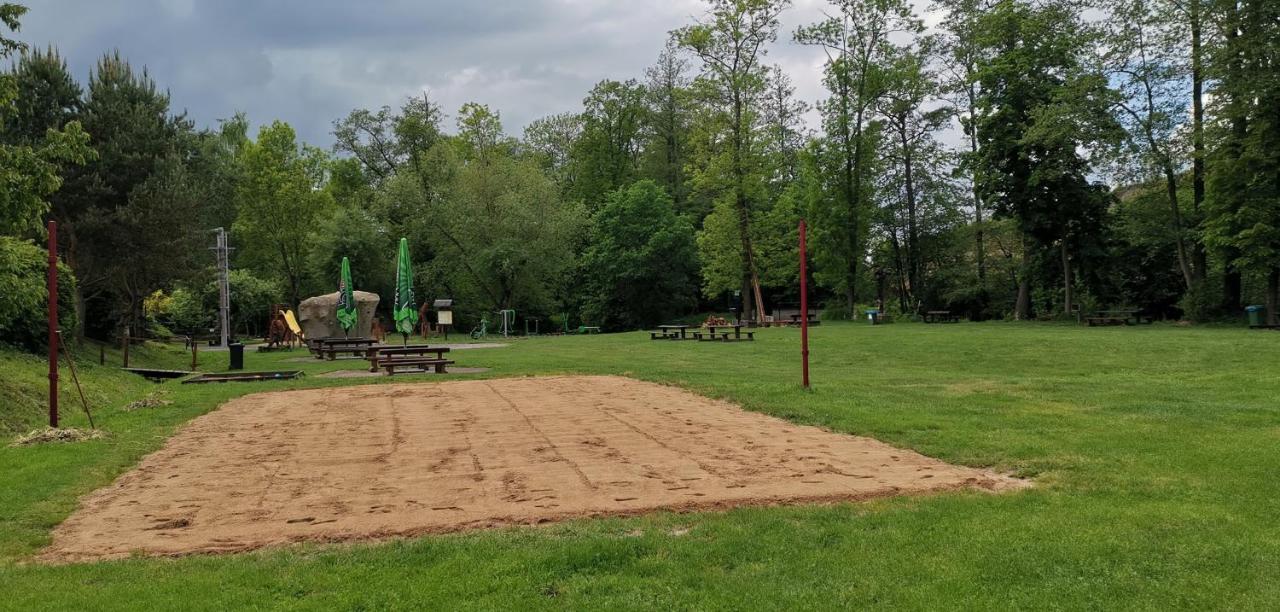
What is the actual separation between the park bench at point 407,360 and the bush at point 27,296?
5.45 m

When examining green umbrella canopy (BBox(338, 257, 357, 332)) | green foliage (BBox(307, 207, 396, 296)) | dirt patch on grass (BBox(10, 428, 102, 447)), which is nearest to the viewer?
dirt patch on grass (BBox(10, 428, 102, 447))

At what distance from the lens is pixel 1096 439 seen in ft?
24.4

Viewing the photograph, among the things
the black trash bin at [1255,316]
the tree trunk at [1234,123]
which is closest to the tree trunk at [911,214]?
the tree trunk at [1234,123]

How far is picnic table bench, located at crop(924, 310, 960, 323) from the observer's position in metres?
36.2

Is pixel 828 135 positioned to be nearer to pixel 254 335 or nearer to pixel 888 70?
pixel 888 70

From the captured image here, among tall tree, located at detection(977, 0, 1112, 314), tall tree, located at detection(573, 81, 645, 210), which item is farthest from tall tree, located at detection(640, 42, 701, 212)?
tall tree, located at detection(977, 0, 1112, 314)

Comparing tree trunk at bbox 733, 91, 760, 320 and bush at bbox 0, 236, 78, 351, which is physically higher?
tree trunk at bbox 733, 91, 760, 320

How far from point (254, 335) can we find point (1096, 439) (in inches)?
1696

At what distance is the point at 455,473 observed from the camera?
644cm

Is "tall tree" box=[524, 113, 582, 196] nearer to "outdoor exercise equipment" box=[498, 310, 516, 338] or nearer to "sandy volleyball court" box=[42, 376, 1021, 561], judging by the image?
"outdoor exercise equipment" box=[498, 310, 516, 338]

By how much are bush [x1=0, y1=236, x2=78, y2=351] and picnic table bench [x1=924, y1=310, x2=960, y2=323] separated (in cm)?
3104

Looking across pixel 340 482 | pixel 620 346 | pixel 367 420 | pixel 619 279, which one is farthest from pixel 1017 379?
pixel 619 279

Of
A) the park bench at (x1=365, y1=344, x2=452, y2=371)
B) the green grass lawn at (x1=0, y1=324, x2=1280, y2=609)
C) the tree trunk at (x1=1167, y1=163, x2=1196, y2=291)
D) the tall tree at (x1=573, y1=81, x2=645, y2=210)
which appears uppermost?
the tall tree at (x1=573, y1=81, x2=645, y2=210)

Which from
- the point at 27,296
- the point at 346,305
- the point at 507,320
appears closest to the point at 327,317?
the point at 346,305
